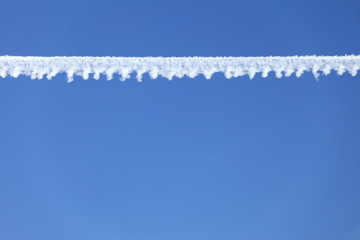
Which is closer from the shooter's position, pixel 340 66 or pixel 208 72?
pixel 208 72

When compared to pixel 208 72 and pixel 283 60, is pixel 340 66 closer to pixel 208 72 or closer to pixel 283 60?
pixel 283 60

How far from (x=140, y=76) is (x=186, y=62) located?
2.63 ft

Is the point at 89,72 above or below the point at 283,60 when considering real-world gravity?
below

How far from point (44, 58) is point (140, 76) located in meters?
1.62

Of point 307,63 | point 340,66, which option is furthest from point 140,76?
point 340,66

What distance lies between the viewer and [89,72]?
704cm

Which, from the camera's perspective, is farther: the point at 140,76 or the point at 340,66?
the point at 340,66

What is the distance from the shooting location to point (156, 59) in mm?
7148

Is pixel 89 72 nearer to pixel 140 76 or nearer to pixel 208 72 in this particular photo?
pixel 140 76

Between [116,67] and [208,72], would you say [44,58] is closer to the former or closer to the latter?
[116,67]

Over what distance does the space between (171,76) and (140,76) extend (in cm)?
50

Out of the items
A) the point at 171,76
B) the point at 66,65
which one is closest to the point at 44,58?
the point at 66,65

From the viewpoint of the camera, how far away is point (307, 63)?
7.47 meters

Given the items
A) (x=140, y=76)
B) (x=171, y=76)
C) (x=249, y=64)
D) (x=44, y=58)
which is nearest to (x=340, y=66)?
(x=249, y=64)
